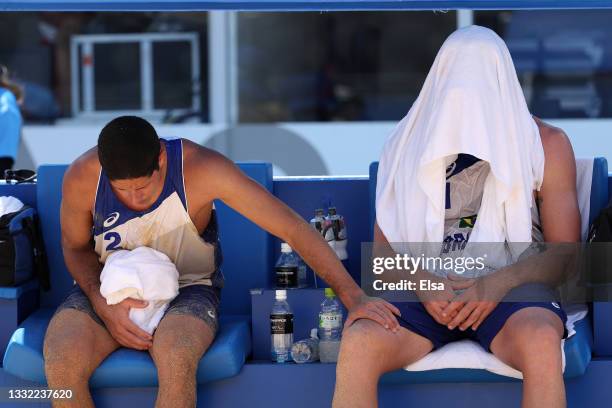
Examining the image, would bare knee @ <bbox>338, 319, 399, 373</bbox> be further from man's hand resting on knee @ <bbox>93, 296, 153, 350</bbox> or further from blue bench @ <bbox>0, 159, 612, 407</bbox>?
man's hand resting on knee @ <bbox>93, 296, 153, 350</bbox>

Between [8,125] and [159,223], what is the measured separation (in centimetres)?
309

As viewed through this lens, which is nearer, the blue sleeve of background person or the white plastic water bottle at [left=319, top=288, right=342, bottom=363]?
the white plastic water bottle at [left=319, top=288, right=342, bottom=363]

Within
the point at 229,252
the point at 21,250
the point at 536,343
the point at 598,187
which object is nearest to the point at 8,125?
the point at 21,250

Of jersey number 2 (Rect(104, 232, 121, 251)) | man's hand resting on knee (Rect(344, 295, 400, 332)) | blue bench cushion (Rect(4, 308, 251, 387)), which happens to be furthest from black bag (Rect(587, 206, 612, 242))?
jersey number 2 (Rect(104, 232, 121, 251))

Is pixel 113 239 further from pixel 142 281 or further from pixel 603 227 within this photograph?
pixel 603 227

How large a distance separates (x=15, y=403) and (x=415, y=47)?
4.68 metres

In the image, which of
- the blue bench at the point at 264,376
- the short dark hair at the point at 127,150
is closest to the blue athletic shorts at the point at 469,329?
the blue bench at the point at 264,376

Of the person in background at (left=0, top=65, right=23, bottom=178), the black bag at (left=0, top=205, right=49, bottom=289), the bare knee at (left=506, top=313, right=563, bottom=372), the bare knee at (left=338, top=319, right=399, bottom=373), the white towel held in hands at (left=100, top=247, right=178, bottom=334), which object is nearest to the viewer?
the bare knee at (left=506, top=313, right=563, bottom=372)

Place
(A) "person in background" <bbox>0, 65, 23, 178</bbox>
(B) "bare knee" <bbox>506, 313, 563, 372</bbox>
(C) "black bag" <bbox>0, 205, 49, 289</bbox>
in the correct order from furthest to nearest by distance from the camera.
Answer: (A) "person in background" <bbox>0, 65, 23, 178</bbox>
(C) "black bag" <bbox>0, 205, 49, 289</bbox>
(B) "bare knee" <bbox>506, 313, 563, 372</bbox>

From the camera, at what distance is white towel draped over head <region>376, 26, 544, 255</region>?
3.62 m

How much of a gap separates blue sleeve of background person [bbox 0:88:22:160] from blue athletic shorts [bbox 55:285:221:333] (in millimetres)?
2876

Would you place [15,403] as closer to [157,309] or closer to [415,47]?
[157,309]

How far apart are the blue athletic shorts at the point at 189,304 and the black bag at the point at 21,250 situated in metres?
0.35

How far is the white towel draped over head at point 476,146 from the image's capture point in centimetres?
362
